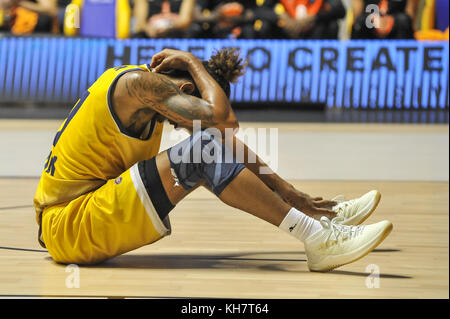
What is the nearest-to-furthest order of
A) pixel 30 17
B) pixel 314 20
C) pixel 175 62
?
1. pixel 175 62
2. pixel 314 20
3. pixel 30 17

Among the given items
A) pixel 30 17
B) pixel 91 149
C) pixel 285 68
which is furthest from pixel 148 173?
pixel 30 17

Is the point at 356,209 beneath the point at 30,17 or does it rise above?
beneath

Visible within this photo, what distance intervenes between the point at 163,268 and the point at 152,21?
→ 8.11 metres

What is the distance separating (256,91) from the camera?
35.7 ft

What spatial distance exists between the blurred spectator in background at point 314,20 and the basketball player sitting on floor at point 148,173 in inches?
303

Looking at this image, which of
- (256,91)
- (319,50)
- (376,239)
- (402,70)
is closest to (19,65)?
(256,91)

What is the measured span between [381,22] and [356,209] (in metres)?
7.43

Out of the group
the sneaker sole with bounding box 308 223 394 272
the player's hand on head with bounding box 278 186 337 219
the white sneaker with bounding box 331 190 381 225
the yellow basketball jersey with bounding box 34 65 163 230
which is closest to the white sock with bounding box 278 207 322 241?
the sneaker sole with bounding box 308 223 394 272

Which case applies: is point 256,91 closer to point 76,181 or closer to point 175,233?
point 175,233

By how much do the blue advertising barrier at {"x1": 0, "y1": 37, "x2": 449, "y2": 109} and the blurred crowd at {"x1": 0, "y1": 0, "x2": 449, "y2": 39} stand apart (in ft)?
0.91

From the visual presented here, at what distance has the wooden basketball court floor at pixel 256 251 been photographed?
116 inches

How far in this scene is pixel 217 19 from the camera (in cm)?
1109

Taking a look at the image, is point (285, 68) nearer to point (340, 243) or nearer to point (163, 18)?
point (163, 18)

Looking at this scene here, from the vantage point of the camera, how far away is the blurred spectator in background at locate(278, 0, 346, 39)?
10.8 metres
